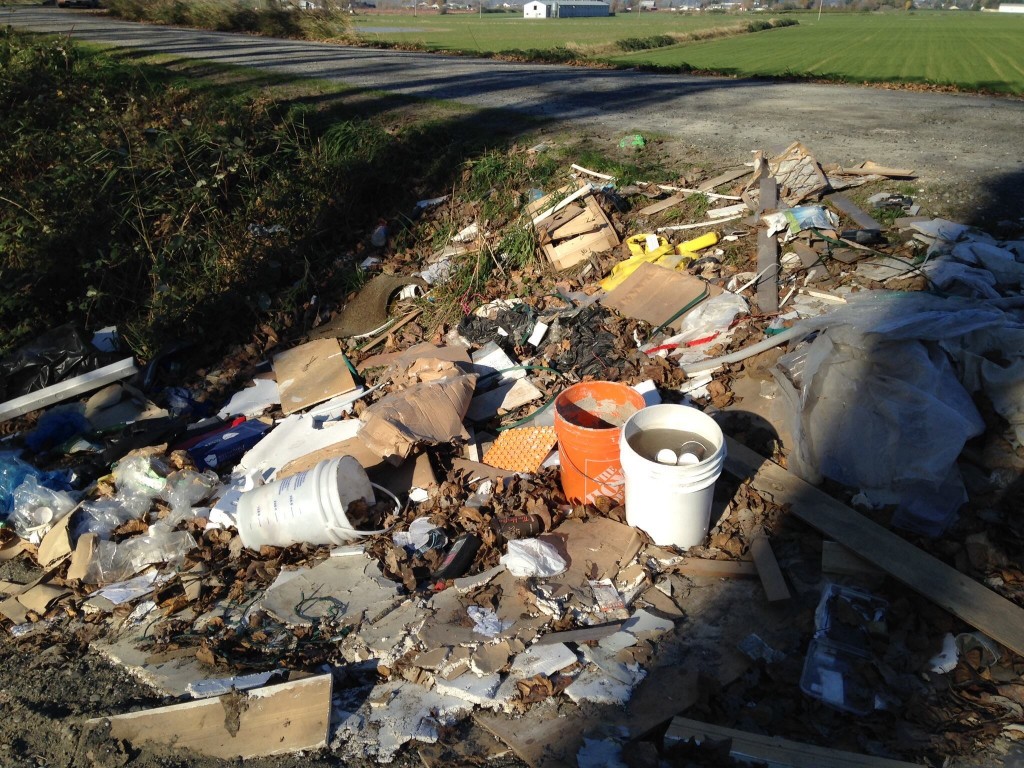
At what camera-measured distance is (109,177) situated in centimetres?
806

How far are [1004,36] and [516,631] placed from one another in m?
39.1

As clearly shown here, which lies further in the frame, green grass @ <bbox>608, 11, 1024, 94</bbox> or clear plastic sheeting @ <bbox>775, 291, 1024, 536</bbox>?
green grass @ <bbox>608, 11, 1024, 94</bbox>

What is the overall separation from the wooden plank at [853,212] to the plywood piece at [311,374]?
420 cm

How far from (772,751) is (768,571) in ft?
3.11

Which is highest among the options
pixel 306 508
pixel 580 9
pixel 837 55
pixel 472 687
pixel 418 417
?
pixel 580 9

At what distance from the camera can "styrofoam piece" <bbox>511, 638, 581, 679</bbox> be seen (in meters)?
2.83

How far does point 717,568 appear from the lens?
10.7 feet

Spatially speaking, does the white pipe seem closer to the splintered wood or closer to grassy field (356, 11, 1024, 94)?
the splintered wood

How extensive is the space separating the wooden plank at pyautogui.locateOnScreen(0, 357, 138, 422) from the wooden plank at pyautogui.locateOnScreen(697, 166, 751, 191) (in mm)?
5355

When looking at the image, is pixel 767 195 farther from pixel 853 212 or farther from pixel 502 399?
pixel 502 399

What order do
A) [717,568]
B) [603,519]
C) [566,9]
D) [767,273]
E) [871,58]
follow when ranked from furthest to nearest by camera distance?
1. [566,9]
2. [871,58]
3. [767,273]
4. [603,519]
5. [717,568]

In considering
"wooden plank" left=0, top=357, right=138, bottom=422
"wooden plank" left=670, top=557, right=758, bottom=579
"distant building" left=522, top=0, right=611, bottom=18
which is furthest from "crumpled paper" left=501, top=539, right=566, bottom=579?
"distant building" left=522, top=0, right=611, bottom=18

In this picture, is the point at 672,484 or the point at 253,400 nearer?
the point at 672,484

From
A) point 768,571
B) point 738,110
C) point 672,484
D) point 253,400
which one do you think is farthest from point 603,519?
point 738,110
